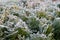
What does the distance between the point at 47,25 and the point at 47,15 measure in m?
0.67

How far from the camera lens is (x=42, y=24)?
158 inches

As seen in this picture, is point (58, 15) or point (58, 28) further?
point (58, 15)

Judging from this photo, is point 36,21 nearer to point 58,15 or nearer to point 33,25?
point 33,25

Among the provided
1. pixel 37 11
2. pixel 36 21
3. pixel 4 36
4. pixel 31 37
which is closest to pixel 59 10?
pixel 37 11

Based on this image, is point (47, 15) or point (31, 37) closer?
point (31, 37)

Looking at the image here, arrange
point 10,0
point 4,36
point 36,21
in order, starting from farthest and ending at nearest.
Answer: point 10,0
point 36,21
point 4,36

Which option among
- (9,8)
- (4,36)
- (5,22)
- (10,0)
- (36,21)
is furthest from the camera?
(10,0)

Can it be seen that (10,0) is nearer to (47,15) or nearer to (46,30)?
(47,15)

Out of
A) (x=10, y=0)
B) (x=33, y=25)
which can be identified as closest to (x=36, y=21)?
(x=33, y=25)

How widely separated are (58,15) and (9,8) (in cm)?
114

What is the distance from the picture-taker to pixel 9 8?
14.3ft

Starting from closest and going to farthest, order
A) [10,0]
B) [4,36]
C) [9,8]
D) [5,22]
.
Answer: [4,36]
[5,22]
[9,8]
[10,0]

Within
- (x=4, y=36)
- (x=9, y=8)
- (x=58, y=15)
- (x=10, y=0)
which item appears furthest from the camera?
(x=10, y=0)

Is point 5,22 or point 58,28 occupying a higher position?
point 5,22
